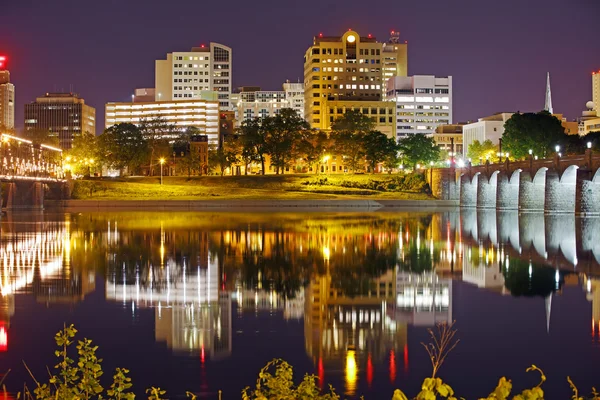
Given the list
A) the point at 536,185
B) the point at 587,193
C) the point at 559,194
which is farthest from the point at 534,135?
the point at 587,193

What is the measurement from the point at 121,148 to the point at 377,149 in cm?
5267

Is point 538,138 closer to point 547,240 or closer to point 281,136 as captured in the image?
point 281,136

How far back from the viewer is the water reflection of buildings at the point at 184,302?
63.3 feet

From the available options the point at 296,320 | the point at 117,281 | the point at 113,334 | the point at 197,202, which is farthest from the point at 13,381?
the point at 197,202

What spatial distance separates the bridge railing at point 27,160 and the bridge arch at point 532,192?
63088mm

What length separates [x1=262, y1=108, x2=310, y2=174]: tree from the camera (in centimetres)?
15650

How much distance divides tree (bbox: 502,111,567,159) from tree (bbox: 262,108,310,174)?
4635 cm

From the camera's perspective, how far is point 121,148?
158875 millimetres

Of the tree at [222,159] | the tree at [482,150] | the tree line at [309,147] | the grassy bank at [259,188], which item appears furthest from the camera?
the tree at [482,150]

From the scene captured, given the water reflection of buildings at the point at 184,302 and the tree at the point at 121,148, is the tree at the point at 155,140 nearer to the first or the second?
the tree at the point at 121,148

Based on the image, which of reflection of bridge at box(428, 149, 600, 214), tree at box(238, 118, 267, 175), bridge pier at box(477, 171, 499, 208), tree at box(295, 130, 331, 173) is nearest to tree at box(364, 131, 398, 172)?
tree at box(295, 130, 331, 173)

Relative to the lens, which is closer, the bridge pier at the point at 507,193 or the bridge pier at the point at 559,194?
the bridge pier at the point at 559,194

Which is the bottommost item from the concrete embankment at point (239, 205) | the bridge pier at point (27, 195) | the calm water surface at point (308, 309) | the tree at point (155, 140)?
the calm water surface at point (308, 309)

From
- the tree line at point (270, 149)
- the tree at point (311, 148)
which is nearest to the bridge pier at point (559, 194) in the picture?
the tree line at point (270, 149)
